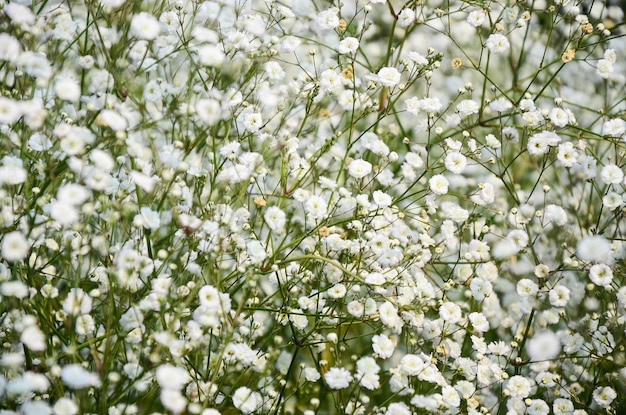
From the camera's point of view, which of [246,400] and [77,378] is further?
[246,400]

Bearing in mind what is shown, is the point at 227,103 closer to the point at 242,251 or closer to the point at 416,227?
the point at 242,251

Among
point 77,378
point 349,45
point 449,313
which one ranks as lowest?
point 77,378

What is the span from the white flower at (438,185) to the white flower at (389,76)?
0.28 metres

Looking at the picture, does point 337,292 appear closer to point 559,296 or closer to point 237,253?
point 237,253

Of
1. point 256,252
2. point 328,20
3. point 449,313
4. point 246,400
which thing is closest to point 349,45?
point 328,20

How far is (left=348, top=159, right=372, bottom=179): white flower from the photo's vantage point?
1.99 metres

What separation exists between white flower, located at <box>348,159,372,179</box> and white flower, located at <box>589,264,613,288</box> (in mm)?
625

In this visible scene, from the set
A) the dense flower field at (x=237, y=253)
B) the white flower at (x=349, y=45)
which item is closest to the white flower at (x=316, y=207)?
the dense flower field at (x=237, y=253)

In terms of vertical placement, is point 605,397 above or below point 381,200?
below

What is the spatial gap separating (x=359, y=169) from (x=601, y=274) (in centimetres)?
67

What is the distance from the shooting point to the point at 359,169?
2.00 m

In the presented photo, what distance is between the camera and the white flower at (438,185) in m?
2.01

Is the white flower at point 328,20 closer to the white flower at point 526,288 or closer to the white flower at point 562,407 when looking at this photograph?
A: the white flower at point 526,288

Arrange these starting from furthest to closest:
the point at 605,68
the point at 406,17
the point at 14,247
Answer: the point at 605,68 < the point at 406,17 < the point at 14,247
